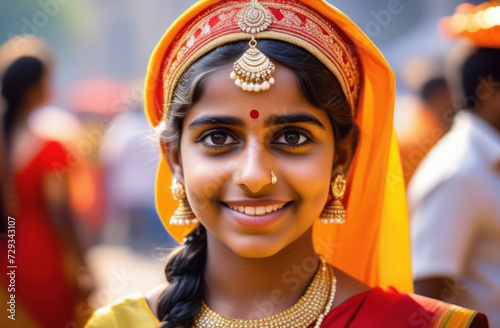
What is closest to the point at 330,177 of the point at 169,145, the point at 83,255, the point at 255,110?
the point at 255,110

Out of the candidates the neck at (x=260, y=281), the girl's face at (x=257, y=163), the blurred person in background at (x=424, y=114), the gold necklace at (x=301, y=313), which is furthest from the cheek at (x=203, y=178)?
the blurred person in background at (x=424, y=114)

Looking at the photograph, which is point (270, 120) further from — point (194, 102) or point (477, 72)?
point (477, 72)

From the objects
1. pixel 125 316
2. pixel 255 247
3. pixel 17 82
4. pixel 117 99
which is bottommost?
pixel 125 316

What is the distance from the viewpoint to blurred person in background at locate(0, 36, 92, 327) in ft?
11.8

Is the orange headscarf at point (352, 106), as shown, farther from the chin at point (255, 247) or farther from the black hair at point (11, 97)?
the black hair at point (11, 97)

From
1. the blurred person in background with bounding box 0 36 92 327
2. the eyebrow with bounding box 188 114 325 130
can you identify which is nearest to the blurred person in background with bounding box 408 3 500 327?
the eyebrow with bounding box 188 114 325 130

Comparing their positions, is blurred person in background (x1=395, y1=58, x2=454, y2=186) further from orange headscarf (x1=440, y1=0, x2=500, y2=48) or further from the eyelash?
the eyelash

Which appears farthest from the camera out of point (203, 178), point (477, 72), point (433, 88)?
point (433, 88)

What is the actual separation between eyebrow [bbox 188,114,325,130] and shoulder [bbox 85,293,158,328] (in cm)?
70

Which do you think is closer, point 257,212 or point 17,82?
point 257,212

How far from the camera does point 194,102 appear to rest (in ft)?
6.26

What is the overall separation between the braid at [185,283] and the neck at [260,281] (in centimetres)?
8

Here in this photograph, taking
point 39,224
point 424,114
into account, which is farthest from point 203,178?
point 424,114

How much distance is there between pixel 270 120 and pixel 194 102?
0.26m
